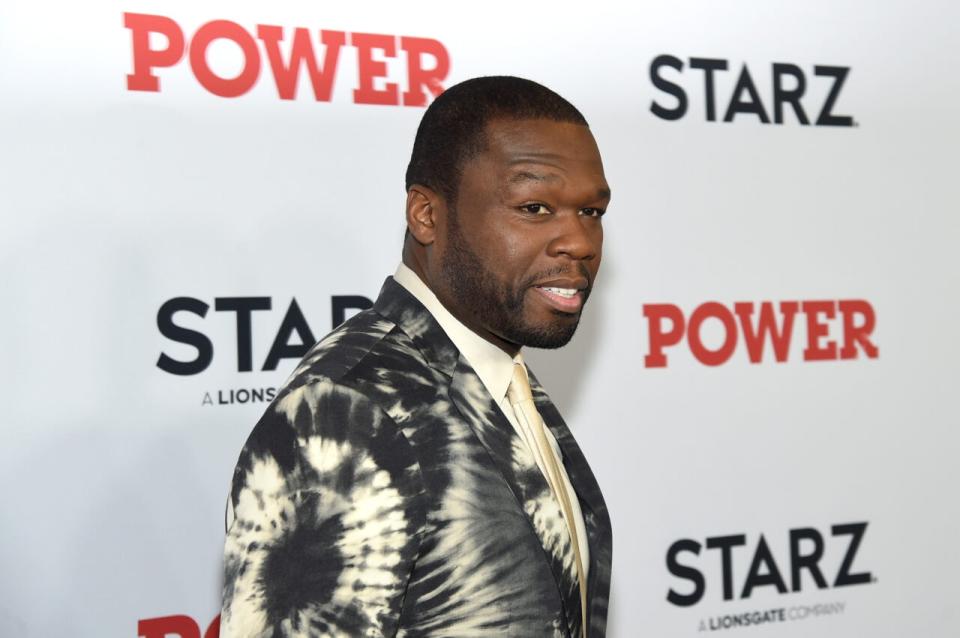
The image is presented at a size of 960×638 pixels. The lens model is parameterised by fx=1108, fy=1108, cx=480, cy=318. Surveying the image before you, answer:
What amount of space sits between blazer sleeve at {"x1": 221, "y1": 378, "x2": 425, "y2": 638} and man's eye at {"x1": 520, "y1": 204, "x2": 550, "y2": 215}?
293 millimetres

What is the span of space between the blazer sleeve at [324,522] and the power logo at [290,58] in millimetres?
1042

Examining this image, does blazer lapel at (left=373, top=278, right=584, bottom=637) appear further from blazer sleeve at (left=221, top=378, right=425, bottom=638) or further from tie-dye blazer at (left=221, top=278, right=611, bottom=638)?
blazer sleeve at (left=221, top=378, right=425, bottom=638)

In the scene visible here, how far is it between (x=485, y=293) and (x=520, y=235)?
69 millimetres

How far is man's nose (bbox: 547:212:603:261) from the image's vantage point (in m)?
1.13

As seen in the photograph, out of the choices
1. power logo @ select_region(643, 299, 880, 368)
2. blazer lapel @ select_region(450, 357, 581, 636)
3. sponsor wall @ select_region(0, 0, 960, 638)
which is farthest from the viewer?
power logo @ select_region(643, 299, 880, 368)

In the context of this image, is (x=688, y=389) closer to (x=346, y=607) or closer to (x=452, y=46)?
(x=452, y=46)

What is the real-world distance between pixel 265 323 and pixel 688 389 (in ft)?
2.87

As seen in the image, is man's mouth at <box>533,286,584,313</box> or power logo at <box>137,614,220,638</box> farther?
power logo at <box>137,614,220,638</box>

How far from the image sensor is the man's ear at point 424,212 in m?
1.16

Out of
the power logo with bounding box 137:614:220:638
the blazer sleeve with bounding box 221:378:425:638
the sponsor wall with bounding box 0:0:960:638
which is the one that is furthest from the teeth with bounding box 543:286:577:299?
the power logo with bounding box 137:614:220:638

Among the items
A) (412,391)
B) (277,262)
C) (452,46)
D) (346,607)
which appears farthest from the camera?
(452,46)

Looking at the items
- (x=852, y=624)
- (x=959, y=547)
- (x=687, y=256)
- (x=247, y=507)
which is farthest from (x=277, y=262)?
(x=959, y=547)

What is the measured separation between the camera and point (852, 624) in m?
2.38

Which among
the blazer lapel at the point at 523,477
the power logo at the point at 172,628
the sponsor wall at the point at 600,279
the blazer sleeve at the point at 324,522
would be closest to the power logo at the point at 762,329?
the sponsor wall at the point at 600,279
